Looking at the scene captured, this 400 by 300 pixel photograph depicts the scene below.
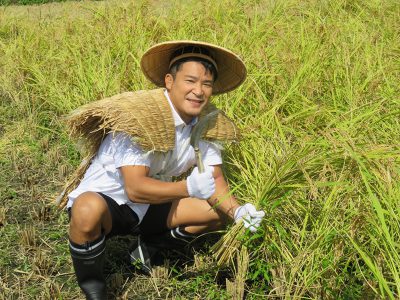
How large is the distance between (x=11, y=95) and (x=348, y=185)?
2.87 meters

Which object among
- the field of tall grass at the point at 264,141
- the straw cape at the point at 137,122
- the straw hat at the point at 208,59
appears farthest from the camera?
the straw hat at the point at 208,59

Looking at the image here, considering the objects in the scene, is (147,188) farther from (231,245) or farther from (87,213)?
(231,245)

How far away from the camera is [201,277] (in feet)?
6.91

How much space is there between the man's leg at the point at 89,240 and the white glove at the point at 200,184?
0.34 m

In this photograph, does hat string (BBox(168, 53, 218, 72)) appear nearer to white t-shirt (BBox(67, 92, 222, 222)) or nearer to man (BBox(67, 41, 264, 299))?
man (BBox(67, 41, 264, 299))

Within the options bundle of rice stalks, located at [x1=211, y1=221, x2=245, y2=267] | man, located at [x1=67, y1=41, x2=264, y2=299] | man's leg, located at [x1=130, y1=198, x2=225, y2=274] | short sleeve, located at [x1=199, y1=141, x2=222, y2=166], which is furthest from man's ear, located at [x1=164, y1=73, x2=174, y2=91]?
bundle of rice stalks, located at [x1=211, y1=221, x2=245, y2=267]

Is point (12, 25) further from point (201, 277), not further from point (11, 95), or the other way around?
point (201, 277)

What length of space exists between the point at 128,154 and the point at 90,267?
1.45ft

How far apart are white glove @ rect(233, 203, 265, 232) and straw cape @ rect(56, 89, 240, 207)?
1.17ft

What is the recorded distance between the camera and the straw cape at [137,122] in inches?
76.7

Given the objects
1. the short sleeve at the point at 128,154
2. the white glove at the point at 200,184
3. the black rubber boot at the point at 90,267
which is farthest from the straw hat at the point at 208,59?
the black rubber boot at the point at 90,267

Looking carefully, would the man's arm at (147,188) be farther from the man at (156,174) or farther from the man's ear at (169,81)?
the man's ear at (169,81)

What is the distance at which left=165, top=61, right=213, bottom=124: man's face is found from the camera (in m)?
1.98

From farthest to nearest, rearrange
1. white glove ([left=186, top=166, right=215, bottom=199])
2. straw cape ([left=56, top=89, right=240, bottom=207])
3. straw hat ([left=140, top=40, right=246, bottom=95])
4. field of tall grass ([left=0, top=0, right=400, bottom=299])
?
1. straw hat ([left=140, top=40, right=246, bottom=95])
2. straw cape ([left=56, top=89, right=240, bottom=207])
3. white glove ([left=186, top=166, right=215, bottom=199])
4. field of tall grass ([left=0, top=0, right=400, bottom=299])
